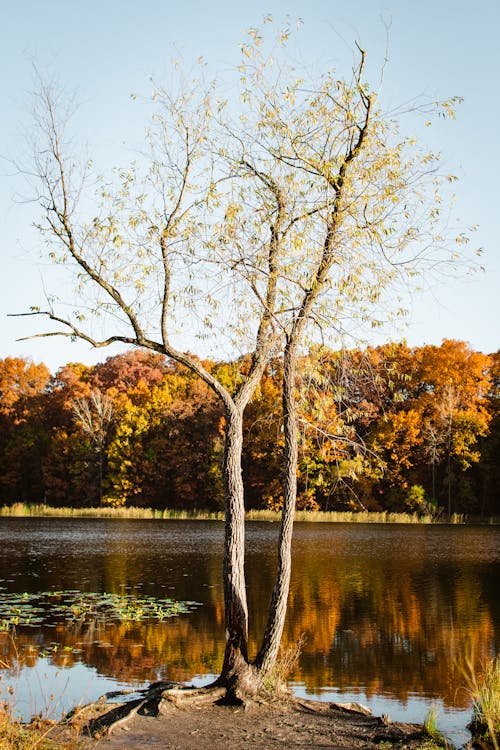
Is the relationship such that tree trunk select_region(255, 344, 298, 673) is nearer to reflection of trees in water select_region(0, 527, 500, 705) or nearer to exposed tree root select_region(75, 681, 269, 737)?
exposed tree root select_region(75, 681, 269, 737)

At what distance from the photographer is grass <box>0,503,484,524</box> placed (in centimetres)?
4866

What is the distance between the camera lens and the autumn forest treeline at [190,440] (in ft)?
165

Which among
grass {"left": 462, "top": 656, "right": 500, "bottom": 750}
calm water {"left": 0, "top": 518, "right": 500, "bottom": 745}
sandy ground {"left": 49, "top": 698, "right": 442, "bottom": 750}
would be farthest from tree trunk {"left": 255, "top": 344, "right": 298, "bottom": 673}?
grass {"left": 462, "top": 656, "right": 500, "bottom": 750}

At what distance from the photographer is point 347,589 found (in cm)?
2019

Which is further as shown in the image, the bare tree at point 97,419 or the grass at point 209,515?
the bare tree at point 97,419

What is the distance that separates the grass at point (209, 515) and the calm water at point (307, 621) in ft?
46.2

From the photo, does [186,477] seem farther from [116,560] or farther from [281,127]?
[281,127]

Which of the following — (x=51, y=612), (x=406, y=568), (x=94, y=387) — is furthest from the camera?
(x=94, y=387)

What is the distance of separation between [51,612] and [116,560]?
10494mm

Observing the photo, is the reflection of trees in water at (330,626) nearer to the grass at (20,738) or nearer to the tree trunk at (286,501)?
the grass at (20,738)

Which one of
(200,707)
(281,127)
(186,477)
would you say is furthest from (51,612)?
(186,477)

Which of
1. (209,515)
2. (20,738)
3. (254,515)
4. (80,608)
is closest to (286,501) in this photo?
(20,738)

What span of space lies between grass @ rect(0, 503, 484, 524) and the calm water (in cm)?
1407

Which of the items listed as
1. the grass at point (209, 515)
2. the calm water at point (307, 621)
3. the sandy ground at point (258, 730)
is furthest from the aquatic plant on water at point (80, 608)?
the grass at point (209, 515)
